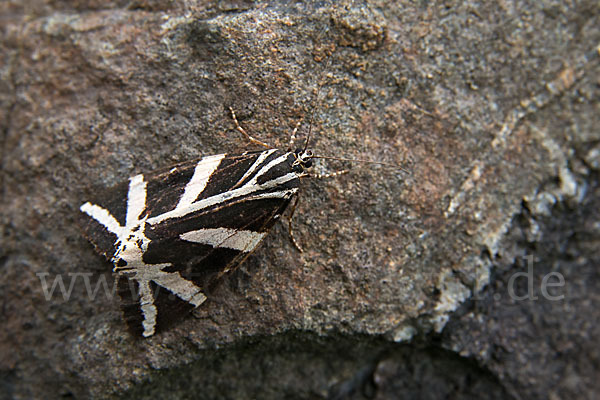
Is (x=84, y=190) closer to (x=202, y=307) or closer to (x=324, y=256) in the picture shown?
(x=202, y=307)

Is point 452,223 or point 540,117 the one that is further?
point 540,117

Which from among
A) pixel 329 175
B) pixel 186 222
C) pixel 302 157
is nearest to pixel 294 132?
pixel 302 157

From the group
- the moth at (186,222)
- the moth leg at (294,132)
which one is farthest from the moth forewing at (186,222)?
the moth leg at (294,132)

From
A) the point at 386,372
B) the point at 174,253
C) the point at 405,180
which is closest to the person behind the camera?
the point at 174,253

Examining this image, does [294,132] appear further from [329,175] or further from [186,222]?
[186,222]

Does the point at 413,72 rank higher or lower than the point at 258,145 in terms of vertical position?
higher

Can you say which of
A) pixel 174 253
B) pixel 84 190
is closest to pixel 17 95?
pixel 84 190

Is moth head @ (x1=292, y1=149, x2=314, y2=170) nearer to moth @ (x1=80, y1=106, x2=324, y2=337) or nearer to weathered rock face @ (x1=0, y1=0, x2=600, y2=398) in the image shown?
moth @ (x1=80, y1=106, x2=324, y2=337)
